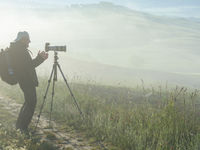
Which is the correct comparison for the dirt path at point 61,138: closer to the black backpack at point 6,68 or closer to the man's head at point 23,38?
the black backpack at point 6,68

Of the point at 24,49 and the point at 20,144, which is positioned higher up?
the point at 24,49

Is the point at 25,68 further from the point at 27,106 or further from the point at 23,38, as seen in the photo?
the point at 27,106

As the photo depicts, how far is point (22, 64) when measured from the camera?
25.4ft

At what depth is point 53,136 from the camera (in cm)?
796

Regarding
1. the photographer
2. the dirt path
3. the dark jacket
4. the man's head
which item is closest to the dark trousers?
the photographer

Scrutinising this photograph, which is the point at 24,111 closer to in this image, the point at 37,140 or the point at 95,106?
the point at 37,140

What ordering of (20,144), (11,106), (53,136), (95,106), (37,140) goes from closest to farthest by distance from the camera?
(20,144)
(37,140)
(53,136)
(95,106)
(11,106)

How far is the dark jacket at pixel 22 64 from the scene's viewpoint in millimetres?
7672

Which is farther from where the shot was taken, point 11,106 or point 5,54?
point 11,106

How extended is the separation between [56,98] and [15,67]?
4.84 metres

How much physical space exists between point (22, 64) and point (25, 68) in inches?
5.1

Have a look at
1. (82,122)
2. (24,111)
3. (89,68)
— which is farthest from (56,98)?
(89,68)

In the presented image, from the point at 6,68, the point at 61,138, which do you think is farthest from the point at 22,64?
the point at 61,138

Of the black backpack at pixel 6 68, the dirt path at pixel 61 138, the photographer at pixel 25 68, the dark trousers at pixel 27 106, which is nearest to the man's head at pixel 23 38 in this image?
the photographer at pixel 25 68
